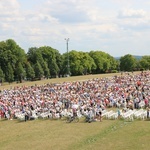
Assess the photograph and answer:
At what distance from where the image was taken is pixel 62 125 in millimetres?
24797

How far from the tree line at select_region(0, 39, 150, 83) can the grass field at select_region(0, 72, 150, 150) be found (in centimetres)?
4784

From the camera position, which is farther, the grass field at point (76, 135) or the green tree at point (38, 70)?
the green tree at point (38, 70)

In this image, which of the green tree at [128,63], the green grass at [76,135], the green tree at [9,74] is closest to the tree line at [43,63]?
the green tree at [9,74]

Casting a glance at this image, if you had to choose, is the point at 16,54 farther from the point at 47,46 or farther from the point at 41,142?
the point at 41,142

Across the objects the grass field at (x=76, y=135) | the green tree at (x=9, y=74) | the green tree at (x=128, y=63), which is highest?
the green tree at (x=128, y=63)

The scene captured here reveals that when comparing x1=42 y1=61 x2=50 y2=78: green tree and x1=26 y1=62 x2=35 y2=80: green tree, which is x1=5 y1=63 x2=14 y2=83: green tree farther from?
x1=42 y1=61 x2=50 y2=78: green tree

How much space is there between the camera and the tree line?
75.8 m

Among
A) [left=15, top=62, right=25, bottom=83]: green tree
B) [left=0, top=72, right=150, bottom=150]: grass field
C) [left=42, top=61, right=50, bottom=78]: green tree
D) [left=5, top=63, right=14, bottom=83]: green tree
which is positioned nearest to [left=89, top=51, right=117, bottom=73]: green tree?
[left=42, top=61, right=50, bottom=78]: green tree

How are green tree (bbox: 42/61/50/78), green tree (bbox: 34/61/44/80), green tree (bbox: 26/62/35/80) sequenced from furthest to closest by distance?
green tree (bbox: 42/61/50/78) → green tree (bbox: 34/61/44/80) → green tree (bbox: 26/62/35/80)

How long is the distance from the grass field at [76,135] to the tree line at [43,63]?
157 ft

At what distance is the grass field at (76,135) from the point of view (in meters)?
19.0

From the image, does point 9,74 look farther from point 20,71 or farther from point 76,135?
point 76,135

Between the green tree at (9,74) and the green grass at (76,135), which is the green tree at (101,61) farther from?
the green grass at (76,135)

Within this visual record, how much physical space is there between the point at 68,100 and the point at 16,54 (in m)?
49.3
